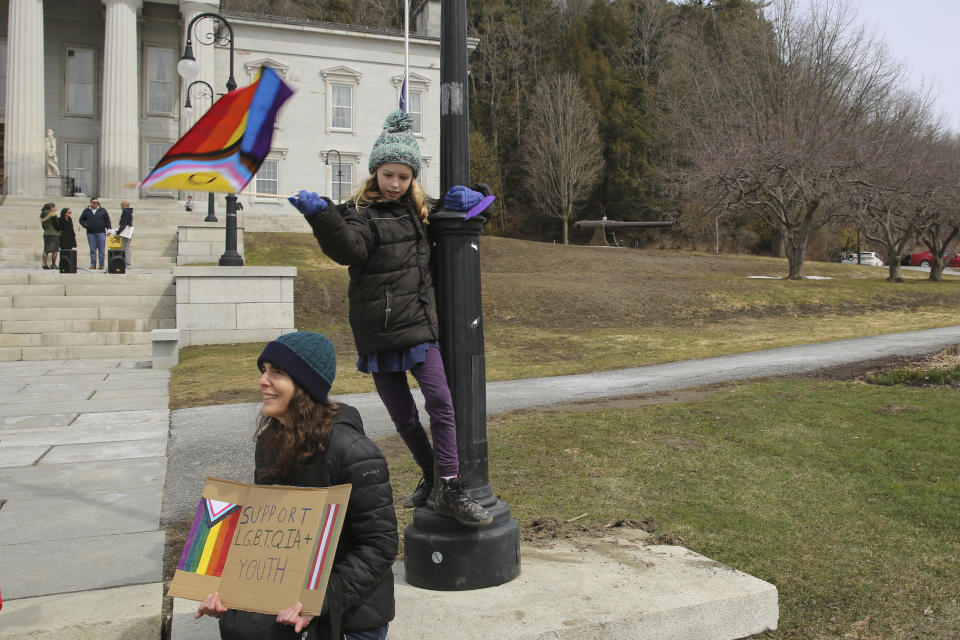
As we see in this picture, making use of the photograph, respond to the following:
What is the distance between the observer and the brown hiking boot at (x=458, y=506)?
11.9 feet

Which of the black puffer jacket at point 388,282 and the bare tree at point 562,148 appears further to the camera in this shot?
the bare tree at point 562,148

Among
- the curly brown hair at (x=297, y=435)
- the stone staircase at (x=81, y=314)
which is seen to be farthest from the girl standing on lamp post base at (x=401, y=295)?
the stone staircase at (x=81, y=314)

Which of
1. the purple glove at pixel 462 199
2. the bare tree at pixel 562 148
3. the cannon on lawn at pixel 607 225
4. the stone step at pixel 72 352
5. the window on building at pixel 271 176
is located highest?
the bare tree at pixel 562 148

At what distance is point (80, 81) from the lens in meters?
39.9

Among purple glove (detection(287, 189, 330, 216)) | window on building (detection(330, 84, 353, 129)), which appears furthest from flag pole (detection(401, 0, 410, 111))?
window on building (detection(330, 84, 353, 129))

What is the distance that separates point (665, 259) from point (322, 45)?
21.3 metres

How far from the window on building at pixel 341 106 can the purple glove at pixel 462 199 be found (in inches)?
1596

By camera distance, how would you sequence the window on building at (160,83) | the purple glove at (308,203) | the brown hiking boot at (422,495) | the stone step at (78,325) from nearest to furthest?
the purple glove at (308,203), the brown hiking boot at (422,495), the stone step at (78,325), the window on building at (160,83)

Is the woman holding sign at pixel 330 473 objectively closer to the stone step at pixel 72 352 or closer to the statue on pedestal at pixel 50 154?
the stone step at pixel 72 352

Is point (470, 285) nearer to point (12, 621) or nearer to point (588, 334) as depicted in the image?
point (12, 621)

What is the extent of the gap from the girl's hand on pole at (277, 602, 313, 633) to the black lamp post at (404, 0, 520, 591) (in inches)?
52.2

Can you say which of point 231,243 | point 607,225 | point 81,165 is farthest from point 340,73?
point 231,243

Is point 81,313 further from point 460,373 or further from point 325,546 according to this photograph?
point 325,546

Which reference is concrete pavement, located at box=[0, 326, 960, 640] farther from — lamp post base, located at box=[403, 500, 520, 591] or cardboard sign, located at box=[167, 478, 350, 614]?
cardboard sign, located at box=[167, 478, 350, 614]
